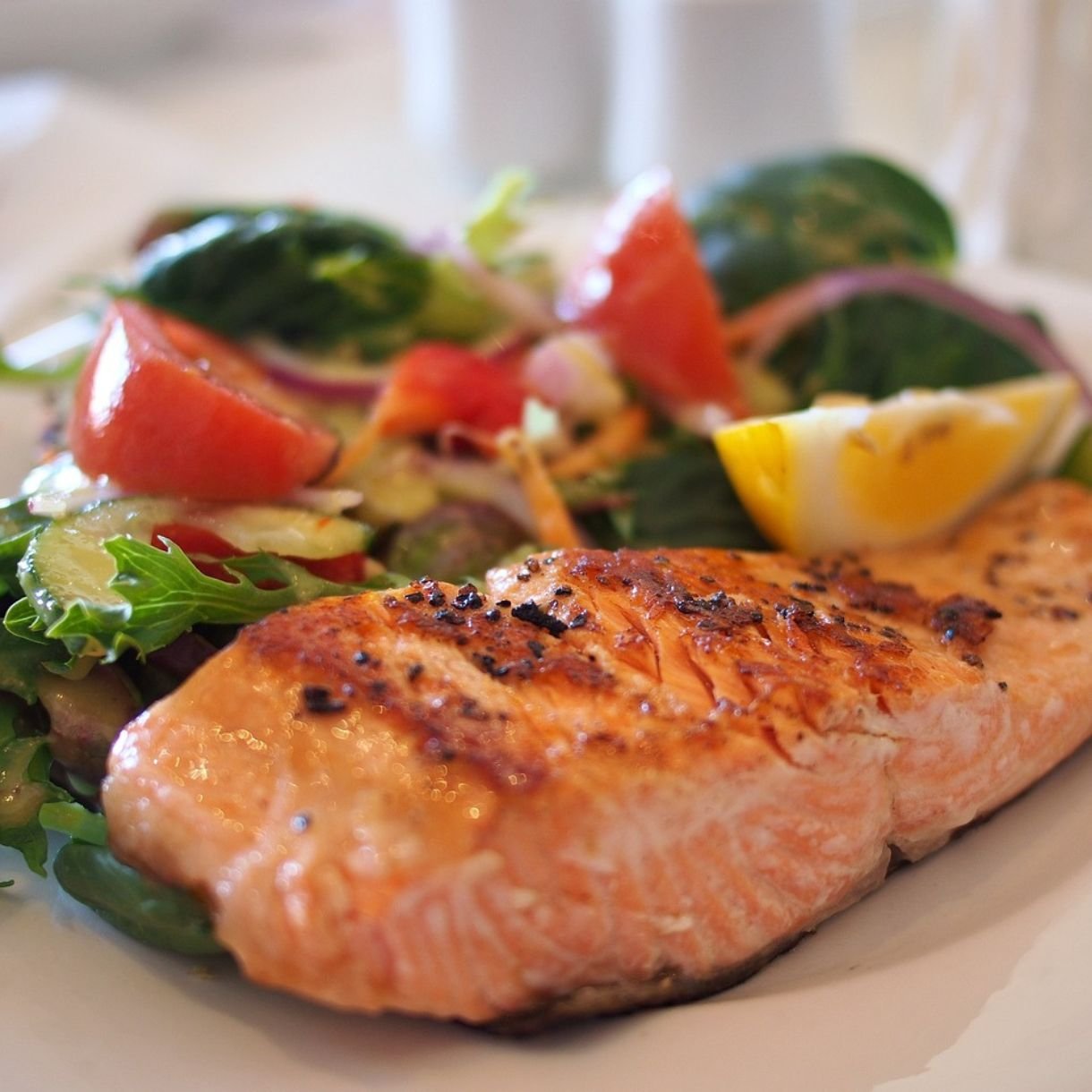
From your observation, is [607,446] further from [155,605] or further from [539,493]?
[155,605]

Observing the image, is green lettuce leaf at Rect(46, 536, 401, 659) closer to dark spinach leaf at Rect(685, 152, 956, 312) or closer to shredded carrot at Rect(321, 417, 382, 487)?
shredded carrot at Rect(321, 417, 382, 487)

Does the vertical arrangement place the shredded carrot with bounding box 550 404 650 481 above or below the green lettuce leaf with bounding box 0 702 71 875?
above

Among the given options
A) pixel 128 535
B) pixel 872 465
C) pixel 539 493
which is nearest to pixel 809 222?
pixel 872 465

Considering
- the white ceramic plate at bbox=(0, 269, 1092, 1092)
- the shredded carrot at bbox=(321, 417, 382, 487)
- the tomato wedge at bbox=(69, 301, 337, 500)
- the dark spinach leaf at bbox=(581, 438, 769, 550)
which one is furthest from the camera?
the dark spinach leaf at bbox=(581, 438, 769, 550)

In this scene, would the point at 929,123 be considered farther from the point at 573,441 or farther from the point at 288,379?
the point at 288,379

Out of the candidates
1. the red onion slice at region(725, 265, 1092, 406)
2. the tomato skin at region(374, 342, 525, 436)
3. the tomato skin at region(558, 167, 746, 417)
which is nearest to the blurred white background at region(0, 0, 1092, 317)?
the red onion slice at region(725, 265, 1092, 406)


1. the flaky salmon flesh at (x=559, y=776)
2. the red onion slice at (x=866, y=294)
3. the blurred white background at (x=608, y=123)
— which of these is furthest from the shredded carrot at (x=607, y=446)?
the blurred white background at (x=608, y=123)

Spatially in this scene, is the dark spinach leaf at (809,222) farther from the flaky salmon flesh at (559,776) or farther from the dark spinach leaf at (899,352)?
the flaky salmon flesh at (559,776)

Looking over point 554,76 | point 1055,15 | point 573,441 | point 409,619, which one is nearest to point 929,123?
point 1055,15
